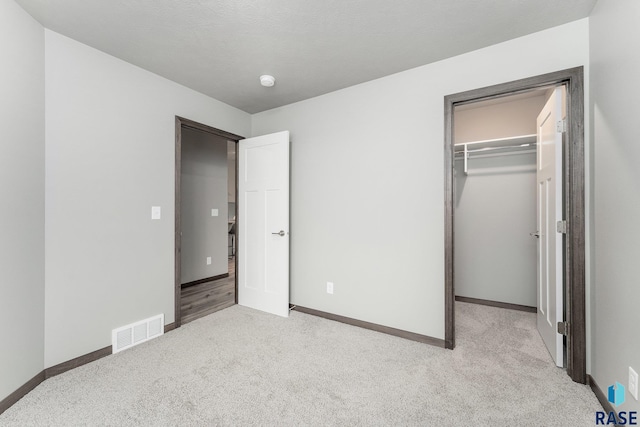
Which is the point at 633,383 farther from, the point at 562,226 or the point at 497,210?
the point at 497,210

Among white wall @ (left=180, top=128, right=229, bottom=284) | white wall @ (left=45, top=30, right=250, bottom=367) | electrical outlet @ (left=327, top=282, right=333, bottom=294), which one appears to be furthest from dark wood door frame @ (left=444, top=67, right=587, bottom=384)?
white wall @ (left=180, top=128, right=229, bottom=284)

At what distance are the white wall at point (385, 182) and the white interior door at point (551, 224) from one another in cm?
45

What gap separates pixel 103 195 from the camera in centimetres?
218

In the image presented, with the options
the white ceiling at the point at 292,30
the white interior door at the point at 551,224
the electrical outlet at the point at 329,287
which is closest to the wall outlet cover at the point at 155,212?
the white ceiling at the point at 292,30

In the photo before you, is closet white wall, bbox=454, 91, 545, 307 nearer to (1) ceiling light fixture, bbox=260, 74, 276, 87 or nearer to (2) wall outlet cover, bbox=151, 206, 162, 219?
(1) ceiling light fixture, bbox=260, 74, 276, 87

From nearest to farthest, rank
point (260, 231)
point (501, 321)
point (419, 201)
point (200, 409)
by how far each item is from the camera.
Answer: point (200, 409), point (419, 201), point (501, 321), point (260, 231)

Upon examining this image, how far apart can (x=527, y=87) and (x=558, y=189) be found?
30.4 inches

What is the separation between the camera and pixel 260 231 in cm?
321

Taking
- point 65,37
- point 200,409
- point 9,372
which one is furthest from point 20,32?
point 200,409

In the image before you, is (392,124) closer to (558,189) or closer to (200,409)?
(558,189)

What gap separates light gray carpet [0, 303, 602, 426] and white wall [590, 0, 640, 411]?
A: 16.0 inches

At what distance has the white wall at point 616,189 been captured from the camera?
1.30 meters

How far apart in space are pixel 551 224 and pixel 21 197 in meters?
3.68

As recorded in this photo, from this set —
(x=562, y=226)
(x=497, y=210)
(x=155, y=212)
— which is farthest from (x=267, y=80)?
(x=497, y=210)
